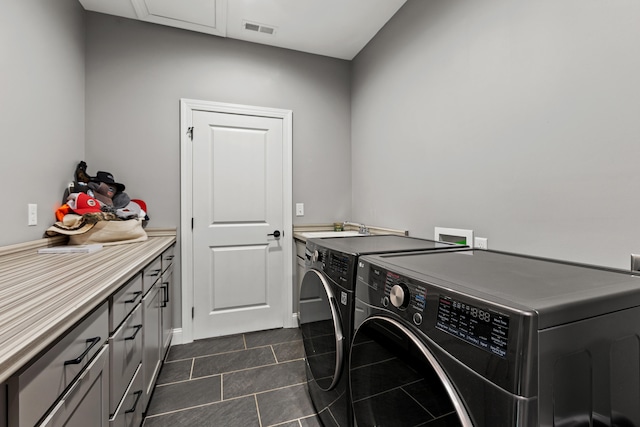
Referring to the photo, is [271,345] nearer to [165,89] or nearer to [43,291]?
[43,291]

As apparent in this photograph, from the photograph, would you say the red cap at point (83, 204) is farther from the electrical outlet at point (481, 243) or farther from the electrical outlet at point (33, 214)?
the electrical outlet at point (481, 243)

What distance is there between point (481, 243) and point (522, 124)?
612mm

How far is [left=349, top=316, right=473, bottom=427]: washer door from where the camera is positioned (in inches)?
24.3

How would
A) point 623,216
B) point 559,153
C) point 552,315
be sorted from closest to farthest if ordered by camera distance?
1. point 552,315
2. point 623,216
3. point 559,153

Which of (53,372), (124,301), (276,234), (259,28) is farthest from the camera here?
(276,234)

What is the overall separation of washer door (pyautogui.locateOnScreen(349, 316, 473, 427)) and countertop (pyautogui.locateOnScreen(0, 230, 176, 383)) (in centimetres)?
81

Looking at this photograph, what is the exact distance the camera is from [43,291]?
858 mm

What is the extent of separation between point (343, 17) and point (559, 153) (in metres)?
1.96

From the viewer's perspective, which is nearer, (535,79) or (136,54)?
(535,79)

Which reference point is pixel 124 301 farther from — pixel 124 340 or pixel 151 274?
pixel 151 274

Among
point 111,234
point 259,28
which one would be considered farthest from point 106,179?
point 259,28

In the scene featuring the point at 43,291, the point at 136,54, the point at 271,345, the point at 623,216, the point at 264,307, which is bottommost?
the point at 271,345

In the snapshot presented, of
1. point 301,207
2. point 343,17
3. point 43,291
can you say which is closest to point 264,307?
point 301,207

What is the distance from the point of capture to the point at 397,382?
0.79m
